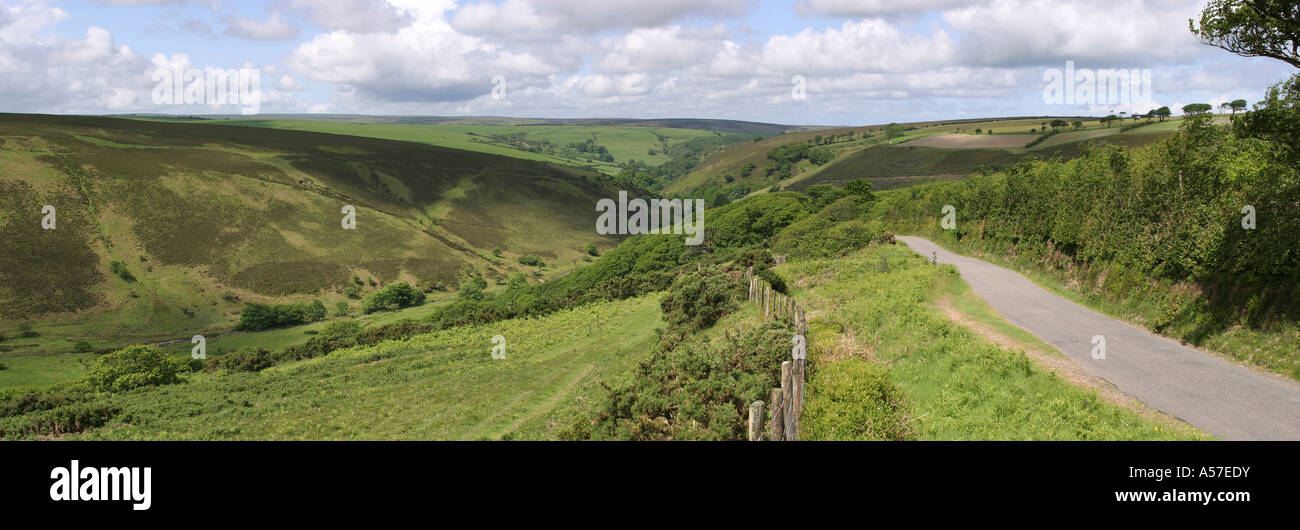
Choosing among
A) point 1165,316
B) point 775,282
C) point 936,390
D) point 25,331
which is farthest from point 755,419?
point 25,331

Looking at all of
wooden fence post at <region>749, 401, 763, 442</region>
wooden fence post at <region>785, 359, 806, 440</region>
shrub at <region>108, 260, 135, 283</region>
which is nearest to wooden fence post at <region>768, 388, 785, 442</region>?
wooden fence post at <region>749, 401, 763, 442</region>

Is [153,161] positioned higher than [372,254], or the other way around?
[153,161]

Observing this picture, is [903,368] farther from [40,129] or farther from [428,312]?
[40,129]

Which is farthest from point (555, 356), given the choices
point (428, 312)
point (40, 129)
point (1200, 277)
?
point (40, 129)

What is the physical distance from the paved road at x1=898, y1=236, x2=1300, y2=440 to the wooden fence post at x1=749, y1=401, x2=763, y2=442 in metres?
8.45

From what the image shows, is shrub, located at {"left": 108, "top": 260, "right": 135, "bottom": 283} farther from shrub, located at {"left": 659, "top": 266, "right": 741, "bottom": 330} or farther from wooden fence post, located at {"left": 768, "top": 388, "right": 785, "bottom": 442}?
wooden fence post, located at {"left": 768, "top": 388, "right": 785, "bottom": 442}

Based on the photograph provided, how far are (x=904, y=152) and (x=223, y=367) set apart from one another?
174 meters

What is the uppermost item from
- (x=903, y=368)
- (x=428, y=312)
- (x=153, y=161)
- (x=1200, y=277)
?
(x=153, y=161)

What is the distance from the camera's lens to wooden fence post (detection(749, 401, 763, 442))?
8.79 meters

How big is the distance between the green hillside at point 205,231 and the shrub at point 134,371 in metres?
43.9

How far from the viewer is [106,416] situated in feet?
82.1

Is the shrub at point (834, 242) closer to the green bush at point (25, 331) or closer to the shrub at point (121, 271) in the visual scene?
the green bush at point (25, 331)

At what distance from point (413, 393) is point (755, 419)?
2076 cm
